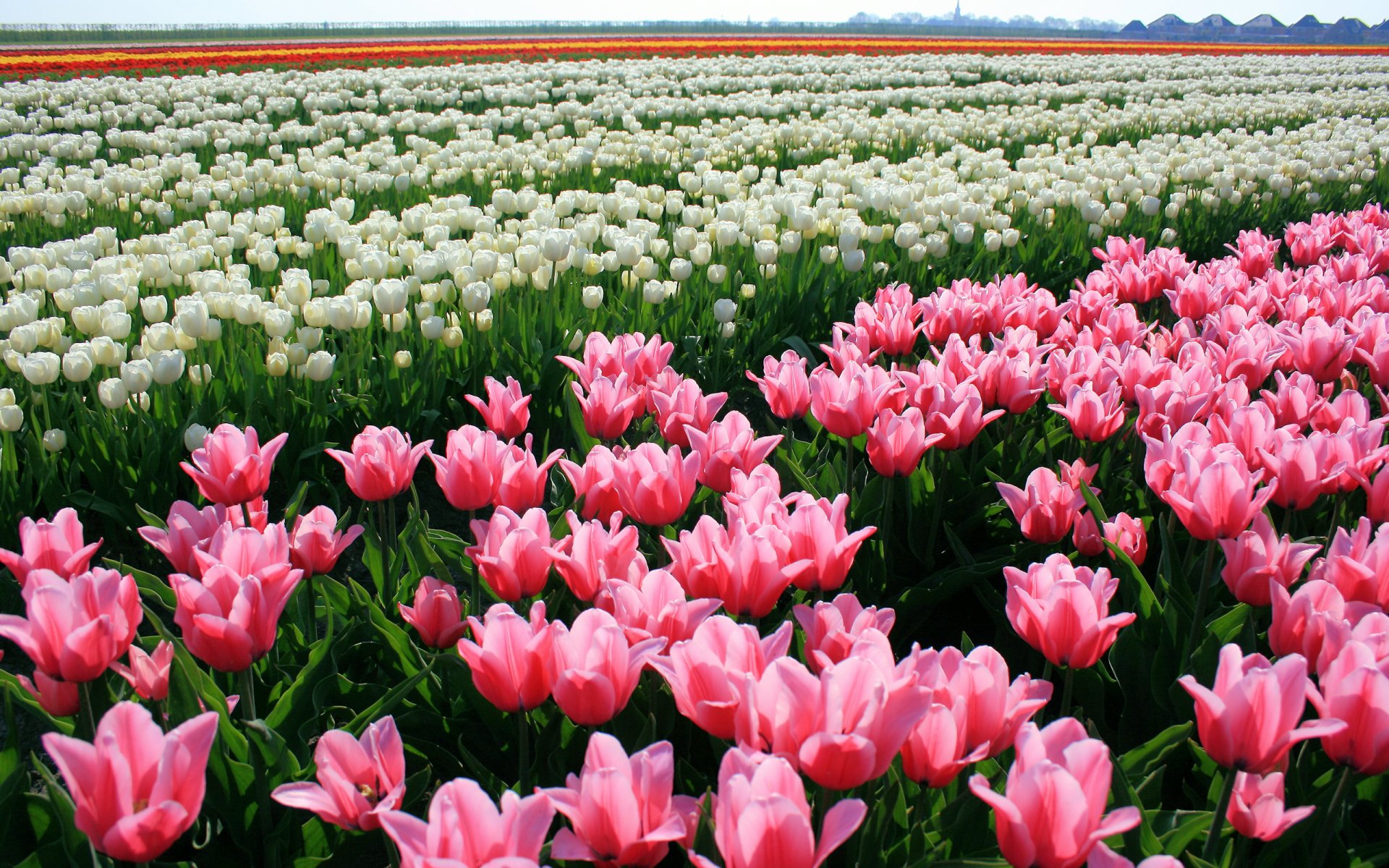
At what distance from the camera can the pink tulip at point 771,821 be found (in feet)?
3.48

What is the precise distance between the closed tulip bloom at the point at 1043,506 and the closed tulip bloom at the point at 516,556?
3.36 feet

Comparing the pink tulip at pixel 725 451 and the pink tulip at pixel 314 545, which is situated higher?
the pink tulip at pixel 725 451

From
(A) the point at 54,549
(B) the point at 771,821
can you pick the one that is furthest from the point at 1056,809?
(A) the point at 54,549

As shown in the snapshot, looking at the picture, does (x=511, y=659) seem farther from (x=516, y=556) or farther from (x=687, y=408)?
(x=687, y=408)

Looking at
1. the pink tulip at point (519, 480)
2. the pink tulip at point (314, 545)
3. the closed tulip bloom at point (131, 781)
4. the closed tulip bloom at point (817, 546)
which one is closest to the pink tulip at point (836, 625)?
the closed tulip bloom at point (817, 546)

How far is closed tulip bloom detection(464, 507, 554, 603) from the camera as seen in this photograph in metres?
1.72

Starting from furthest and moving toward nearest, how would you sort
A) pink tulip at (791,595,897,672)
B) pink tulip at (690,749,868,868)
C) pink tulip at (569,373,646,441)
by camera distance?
pink tulip at (569,373,646,441) → pink tulip at (791,595,897,672) → pink tulip at (690,749,868,868)

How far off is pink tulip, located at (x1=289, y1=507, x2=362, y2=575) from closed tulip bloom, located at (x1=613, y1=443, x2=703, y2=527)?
0.55 m

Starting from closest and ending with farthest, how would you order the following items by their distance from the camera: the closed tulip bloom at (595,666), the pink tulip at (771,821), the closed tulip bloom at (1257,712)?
the pink tulip at (771,821) < the closed tulip bloom at (1257,712) < the closed tulip bloom at (595,666)

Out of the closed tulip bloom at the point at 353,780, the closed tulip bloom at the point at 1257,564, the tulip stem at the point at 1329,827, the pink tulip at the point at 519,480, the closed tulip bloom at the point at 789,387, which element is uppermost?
the closed tulip bloom at the point at 789,387

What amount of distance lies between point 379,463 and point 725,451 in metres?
0.72

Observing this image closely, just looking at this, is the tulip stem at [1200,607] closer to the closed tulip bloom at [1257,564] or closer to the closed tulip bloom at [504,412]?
the closed tulip bloom at [1257,564]

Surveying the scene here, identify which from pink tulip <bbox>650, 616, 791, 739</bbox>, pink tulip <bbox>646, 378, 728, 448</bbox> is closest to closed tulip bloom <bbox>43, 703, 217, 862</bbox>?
pink tulip <bbox>650, 616, 791, 739</bbox>

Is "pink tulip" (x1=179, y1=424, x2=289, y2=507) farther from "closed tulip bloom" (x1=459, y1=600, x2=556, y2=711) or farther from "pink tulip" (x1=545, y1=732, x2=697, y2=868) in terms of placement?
"pink tulip" (x1=545, y1=732, x2=697, y2=868)
